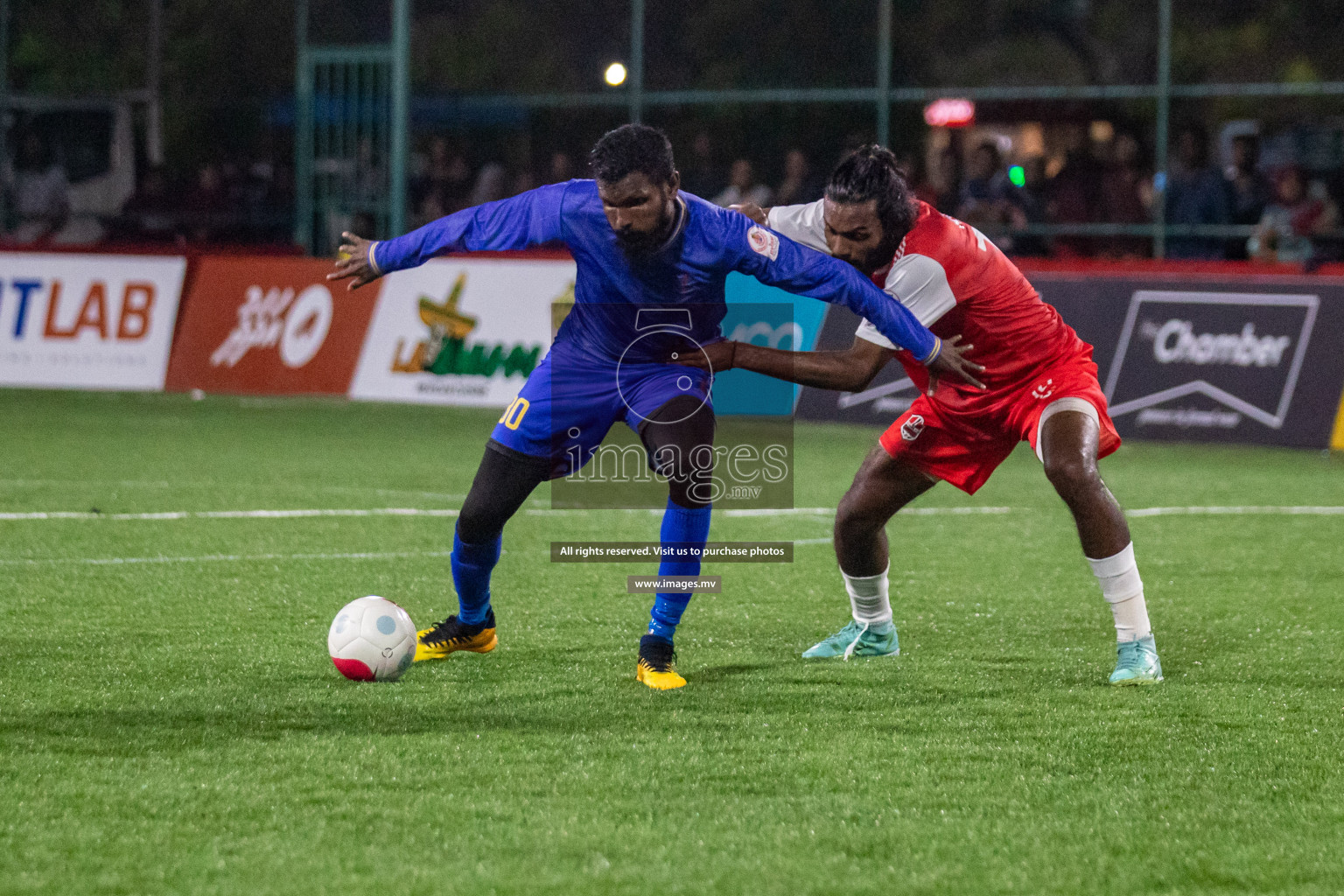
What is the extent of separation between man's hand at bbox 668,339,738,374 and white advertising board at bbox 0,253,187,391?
1156cm

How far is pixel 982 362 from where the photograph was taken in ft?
19.9

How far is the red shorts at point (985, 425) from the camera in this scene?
598 cm

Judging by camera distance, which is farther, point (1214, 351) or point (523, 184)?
point (523, 184)

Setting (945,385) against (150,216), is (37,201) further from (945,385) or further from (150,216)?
(945,385)

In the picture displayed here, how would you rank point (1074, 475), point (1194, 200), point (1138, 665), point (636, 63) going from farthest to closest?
point (636, 63), point (1194, 200), point (1138, 665), point (1074, 475)

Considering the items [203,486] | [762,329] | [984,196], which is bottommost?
[203,486]

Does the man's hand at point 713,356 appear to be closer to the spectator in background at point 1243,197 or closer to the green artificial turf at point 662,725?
the green artificial turf at point 662,725

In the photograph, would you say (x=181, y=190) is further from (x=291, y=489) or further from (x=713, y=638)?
(x=713, y=638)

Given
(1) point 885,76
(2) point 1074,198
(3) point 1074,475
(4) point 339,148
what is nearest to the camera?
(3) point 1074,475

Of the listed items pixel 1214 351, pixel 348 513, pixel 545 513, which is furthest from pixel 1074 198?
pixel 348 513

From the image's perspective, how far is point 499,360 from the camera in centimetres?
1512

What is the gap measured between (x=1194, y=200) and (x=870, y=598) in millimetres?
12307

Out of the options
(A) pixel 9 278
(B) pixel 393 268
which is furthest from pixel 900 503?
(A) pixel 9 278

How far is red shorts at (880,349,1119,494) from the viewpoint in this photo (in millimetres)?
5984
